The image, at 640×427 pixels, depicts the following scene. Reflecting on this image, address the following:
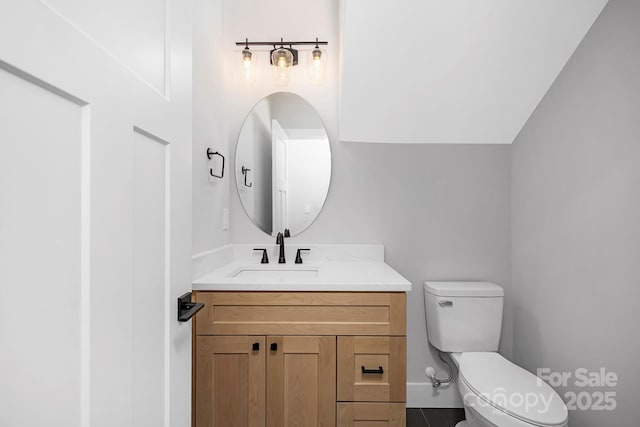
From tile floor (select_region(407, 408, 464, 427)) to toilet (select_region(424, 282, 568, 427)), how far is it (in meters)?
0.07

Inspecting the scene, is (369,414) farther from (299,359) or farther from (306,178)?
(306,178)

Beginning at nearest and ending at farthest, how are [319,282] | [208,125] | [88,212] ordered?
[88,212]
[319,282]
[208,125]

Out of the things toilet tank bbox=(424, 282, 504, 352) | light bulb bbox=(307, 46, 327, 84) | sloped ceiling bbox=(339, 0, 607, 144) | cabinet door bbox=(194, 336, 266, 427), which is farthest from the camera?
light bulb bbox=(307, 46, 327, 84)

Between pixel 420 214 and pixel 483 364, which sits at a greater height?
pixel 420 214

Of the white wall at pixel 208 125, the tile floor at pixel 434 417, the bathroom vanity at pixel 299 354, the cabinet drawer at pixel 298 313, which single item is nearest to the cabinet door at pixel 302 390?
the bathroom vanity at pixel 299 354

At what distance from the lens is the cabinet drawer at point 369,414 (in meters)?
1.40

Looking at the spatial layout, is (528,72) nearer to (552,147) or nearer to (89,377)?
(552,147)

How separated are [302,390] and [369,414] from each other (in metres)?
0.30

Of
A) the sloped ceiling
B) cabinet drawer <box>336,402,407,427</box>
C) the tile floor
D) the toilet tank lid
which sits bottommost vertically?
the tile floor

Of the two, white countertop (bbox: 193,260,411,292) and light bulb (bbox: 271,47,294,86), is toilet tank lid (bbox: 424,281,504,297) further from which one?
light bulb (bbox: 271,47,294,86)

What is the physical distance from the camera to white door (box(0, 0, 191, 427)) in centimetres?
43

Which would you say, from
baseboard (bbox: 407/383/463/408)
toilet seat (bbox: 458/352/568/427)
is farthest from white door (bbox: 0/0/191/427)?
baseboard (bbox: 407/383/463/408)

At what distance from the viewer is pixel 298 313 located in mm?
1432

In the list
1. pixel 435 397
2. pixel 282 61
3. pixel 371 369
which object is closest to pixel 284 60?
pixel 282 61
